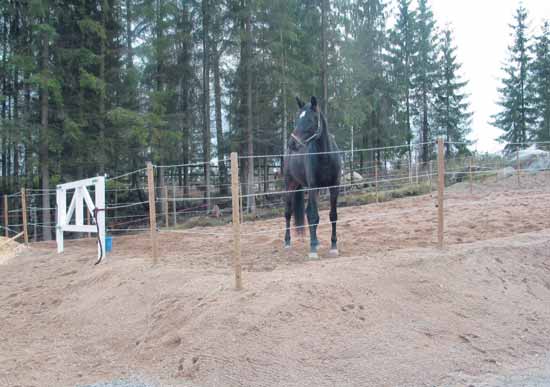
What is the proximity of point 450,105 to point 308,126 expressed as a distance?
2323cm

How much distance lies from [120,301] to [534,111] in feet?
88.6

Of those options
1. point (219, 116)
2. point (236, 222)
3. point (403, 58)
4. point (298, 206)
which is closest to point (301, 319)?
point (236, 222)

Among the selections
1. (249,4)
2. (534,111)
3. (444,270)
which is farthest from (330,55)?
(534,111)

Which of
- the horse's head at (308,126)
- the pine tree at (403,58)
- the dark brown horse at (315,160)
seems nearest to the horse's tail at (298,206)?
the dark brown horse at (315,160)

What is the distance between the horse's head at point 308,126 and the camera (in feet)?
16.8

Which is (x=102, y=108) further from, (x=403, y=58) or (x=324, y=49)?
(x=403, y=58)

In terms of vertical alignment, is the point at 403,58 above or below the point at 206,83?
above

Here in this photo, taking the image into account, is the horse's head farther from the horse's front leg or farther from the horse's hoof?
the horse's hoof

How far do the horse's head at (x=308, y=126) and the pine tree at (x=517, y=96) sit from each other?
23.7 m

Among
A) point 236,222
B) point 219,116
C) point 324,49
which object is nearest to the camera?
point 236,222

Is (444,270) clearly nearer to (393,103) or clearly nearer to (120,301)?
(120,301)

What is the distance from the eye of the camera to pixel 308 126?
5.16 m

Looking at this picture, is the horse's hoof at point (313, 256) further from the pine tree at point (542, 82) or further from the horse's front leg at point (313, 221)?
the pine tree at point (542, 82)

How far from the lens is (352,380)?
2707 millimetres
